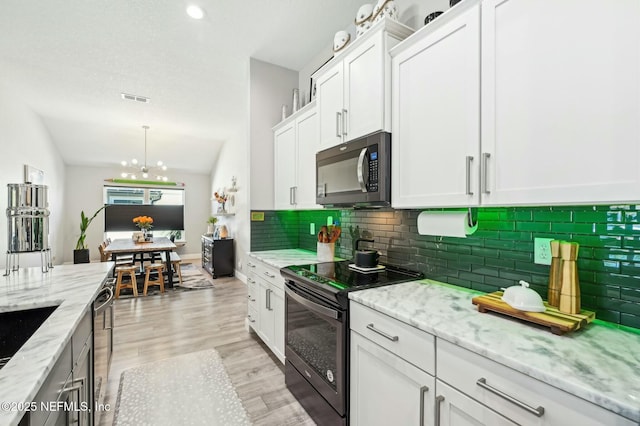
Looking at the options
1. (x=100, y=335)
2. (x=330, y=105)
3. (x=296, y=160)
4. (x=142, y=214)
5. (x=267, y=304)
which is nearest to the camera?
(x=100, y=335)

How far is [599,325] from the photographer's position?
111 centimetres

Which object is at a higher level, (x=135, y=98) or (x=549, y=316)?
(x=135, y=98)

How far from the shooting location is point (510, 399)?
0.86 meters

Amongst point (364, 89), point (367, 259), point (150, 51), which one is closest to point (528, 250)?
point (367, 259)

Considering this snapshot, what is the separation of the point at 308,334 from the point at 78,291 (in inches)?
51.1

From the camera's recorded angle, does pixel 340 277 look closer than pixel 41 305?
No

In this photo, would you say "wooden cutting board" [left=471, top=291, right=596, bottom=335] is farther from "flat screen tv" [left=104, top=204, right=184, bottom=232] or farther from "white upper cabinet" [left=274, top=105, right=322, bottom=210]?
"flat screen tv" [left=104, top=204, right=184, bottom=232]

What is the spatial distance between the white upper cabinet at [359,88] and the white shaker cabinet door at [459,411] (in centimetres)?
136

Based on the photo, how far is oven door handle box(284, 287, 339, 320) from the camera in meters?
1.58

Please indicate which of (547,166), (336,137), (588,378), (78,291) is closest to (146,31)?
(336,137)

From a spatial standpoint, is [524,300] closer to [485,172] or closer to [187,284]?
[485,172]

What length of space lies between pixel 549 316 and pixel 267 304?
2.05 meters

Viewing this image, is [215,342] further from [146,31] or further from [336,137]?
[146,31]

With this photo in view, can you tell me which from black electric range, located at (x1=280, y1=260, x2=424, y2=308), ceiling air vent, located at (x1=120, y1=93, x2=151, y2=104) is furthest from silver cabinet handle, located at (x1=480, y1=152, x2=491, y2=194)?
ceiling air vent, located at (x1=120, y1=93, x2=151, y2=104)
